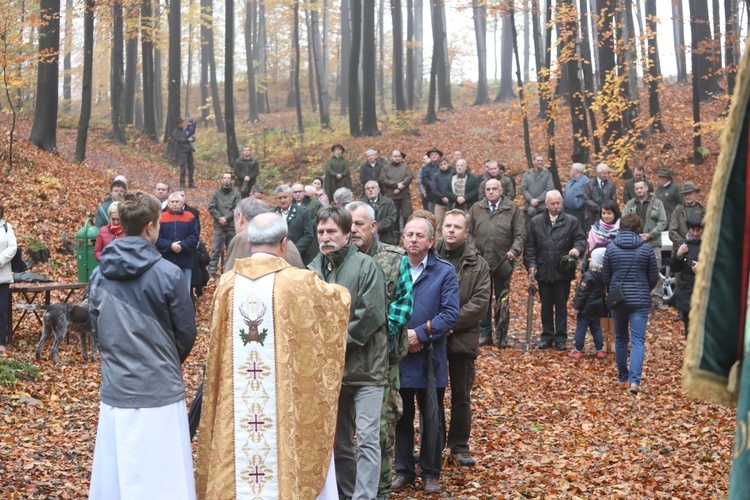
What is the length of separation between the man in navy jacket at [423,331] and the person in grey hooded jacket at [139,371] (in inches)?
97.0

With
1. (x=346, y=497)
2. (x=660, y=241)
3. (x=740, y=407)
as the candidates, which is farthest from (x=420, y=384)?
(x=660, y=241)

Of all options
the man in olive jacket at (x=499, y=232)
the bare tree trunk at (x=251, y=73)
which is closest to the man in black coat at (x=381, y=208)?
the man in olive jacket at (x=499, y=232)

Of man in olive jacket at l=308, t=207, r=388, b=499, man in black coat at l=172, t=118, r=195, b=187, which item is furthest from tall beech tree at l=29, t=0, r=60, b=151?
man in olive jacket at l=308, t=207, r=388, b=499

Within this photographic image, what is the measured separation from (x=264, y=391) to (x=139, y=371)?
0.75 meters

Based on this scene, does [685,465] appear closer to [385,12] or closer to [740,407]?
[740,407]

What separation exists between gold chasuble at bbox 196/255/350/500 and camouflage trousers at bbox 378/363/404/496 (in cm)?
124

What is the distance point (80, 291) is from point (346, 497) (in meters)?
10.2

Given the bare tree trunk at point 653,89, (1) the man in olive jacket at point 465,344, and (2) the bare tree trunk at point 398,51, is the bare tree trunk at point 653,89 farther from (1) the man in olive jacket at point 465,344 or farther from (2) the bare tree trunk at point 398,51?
(1) the man in olive jacket at point 465,344

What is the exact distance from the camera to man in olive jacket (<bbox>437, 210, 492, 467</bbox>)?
8023mm

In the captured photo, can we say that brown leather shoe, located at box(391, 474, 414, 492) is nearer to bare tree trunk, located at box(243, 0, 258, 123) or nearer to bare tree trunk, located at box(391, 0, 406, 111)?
bare tree trunk, located at box(391, 0, 406, 111)

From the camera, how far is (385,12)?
6412 cm

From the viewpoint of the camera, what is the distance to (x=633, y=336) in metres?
10.9

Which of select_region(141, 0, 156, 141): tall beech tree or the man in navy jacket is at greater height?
select_region(141, 0, 156, 141): tall beech tree

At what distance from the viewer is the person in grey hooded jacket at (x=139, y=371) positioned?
17.3 feet
